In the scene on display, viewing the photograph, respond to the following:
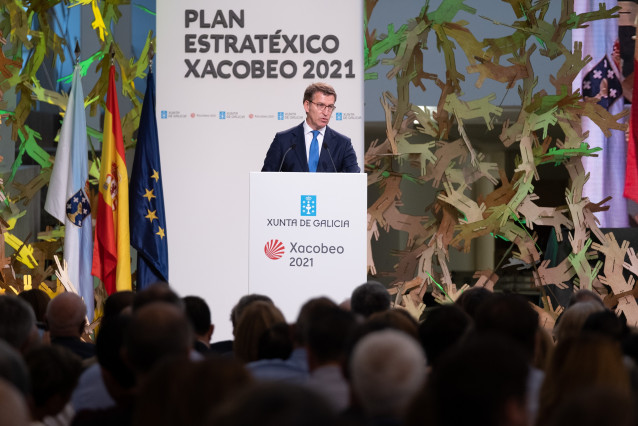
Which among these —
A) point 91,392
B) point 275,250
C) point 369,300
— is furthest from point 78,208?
point 91,392

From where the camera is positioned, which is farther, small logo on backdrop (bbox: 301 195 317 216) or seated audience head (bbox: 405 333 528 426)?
small logo on backdrop (bbox: 301 195 317 216)

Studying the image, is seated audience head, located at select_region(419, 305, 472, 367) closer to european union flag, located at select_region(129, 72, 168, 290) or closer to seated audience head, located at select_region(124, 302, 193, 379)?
seated audience head, located at select_region(124, 302, 193, 379)

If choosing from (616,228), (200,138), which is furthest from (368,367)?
(616,228)

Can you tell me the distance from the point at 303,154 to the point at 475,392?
535 centimetres

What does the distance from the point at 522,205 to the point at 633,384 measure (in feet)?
18.0

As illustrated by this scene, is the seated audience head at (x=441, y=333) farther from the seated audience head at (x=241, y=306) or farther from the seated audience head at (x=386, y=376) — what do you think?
the seated audience head at (x=241, y=306)

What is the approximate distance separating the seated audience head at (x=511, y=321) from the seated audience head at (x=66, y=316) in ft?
6.49

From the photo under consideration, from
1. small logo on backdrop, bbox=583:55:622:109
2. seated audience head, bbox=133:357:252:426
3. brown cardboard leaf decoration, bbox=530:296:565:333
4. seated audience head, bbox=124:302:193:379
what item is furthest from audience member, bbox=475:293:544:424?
small logo on backdrop, bbox=583:55:622:109

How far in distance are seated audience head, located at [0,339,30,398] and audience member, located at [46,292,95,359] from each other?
1916 millimetres

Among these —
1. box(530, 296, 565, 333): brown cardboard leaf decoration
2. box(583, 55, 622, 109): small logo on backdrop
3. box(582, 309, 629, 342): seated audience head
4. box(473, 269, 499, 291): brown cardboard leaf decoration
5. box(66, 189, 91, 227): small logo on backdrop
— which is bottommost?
box(530, 296, 565, 333): brown cardboard leaf decoration

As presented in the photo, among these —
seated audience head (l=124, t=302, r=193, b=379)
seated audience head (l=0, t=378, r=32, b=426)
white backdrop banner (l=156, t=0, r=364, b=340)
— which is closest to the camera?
seated audience head (l=0, t=378, r=32, b=426)

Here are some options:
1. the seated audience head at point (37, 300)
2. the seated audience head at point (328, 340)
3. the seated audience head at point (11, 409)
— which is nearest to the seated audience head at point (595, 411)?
the seated audience head at point (11, 409)

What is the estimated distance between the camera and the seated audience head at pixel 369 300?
477 cm

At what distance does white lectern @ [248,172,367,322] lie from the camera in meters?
6.11
